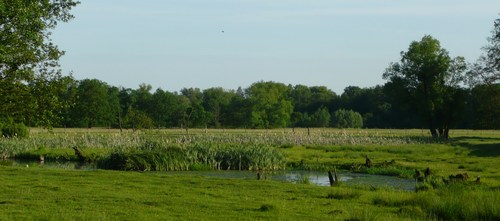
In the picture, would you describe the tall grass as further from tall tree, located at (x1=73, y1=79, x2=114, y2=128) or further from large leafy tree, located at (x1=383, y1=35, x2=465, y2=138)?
tall tree, located at (x1=73, y1=79, x2=114, y2=128)

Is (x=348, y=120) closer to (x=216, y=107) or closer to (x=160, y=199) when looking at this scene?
(x=216, y=107)

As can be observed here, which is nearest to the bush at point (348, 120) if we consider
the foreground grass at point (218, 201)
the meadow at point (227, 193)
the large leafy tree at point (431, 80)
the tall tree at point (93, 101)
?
the large leafy tree at point (431, 80)

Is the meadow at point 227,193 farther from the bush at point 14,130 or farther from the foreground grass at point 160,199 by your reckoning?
the bush at point 14,130

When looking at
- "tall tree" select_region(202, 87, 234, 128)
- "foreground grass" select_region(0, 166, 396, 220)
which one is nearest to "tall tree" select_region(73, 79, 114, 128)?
"tall tree" select_region(202, 87, 234, 128)

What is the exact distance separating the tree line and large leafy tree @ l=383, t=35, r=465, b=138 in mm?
149

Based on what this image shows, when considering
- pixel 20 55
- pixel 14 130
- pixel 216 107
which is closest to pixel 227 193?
pixel 20 55

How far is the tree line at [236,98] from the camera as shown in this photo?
2745cm

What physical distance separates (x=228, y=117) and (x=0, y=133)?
277 ft

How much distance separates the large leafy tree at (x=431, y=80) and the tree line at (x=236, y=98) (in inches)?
5.9

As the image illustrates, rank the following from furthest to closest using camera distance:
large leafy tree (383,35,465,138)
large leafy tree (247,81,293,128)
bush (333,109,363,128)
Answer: bush (333,109,363,128)
large leafy tree (247,81,293,128)
large leafy tree (383,35,465,138)

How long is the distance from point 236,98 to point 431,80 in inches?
2490

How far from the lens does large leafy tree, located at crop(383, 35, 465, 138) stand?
9206cm

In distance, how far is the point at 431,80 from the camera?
306 feet

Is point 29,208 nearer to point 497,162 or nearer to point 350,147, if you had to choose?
point 497,162
